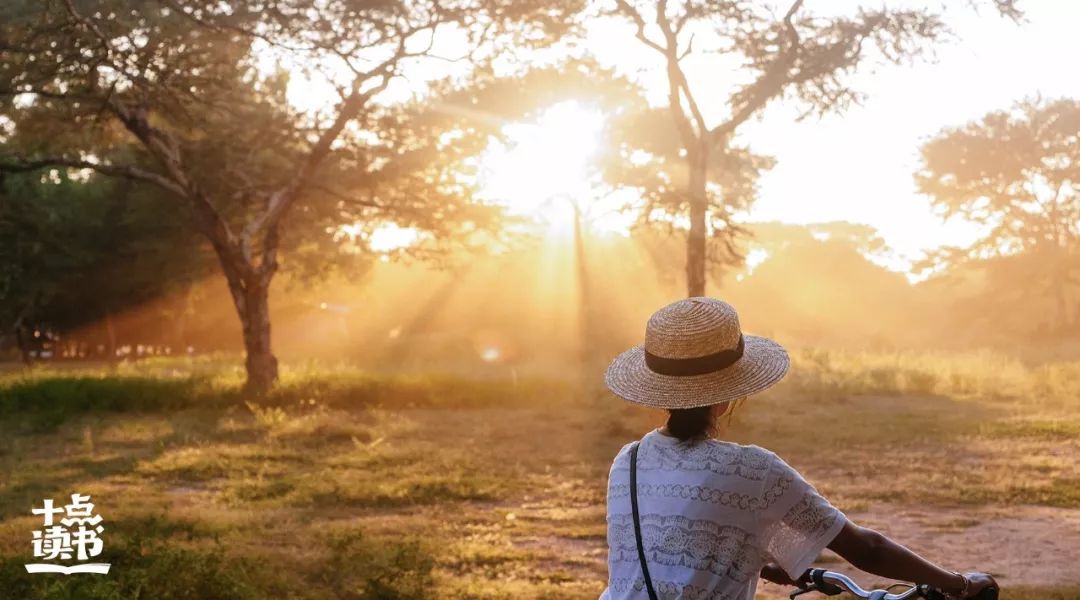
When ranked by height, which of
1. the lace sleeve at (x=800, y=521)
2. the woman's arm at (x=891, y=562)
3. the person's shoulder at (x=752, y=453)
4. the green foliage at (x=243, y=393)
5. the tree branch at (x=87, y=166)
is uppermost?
the tree branch at (x=87, y=166)

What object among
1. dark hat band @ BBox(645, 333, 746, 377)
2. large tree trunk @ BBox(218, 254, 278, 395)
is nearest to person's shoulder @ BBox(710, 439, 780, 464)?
dark hat band @ BBox(645, 333, 746, 377)

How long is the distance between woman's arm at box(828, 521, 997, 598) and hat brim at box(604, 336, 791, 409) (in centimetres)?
42

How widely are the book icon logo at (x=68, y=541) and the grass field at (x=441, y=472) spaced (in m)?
0.12

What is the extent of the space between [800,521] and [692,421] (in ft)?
1.22

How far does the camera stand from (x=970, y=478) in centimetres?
1215

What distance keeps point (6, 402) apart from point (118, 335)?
2735 centimetres

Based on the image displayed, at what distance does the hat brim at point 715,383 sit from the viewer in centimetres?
284

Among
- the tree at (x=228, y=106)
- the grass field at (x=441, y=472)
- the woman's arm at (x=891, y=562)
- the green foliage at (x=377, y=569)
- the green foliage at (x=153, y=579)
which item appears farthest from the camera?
the tree at (x=228, y=106)

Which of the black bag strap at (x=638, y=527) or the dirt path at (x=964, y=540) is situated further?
the dirt path at (x=964, y=540)

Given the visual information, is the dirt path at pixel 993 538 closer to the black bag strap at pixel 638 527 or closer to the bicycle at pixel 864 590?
the bicycle at pixel 864 590

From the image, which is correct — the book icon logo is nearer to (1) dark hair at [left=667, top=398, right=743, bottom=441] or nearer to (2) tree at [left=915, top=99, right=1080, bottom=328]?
(1) dark hair at [left=667, top=398, right=743, bottom=441]

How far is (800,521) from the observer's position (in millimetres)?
2740

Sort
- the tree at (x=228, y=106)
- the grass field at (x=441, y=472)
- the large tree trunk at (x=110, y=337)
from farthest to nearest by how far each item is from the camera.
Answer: the large tree trunk at (x=110, y=337) < the tree at (x=228, y=106) < the grass field at (x=441, y=472)

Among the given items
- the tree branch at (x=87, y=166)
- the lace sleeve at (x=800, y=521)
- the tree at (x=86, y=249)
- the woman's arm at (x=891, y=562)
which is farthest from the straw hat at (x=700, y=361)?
the tree at (x=86, y=249)
